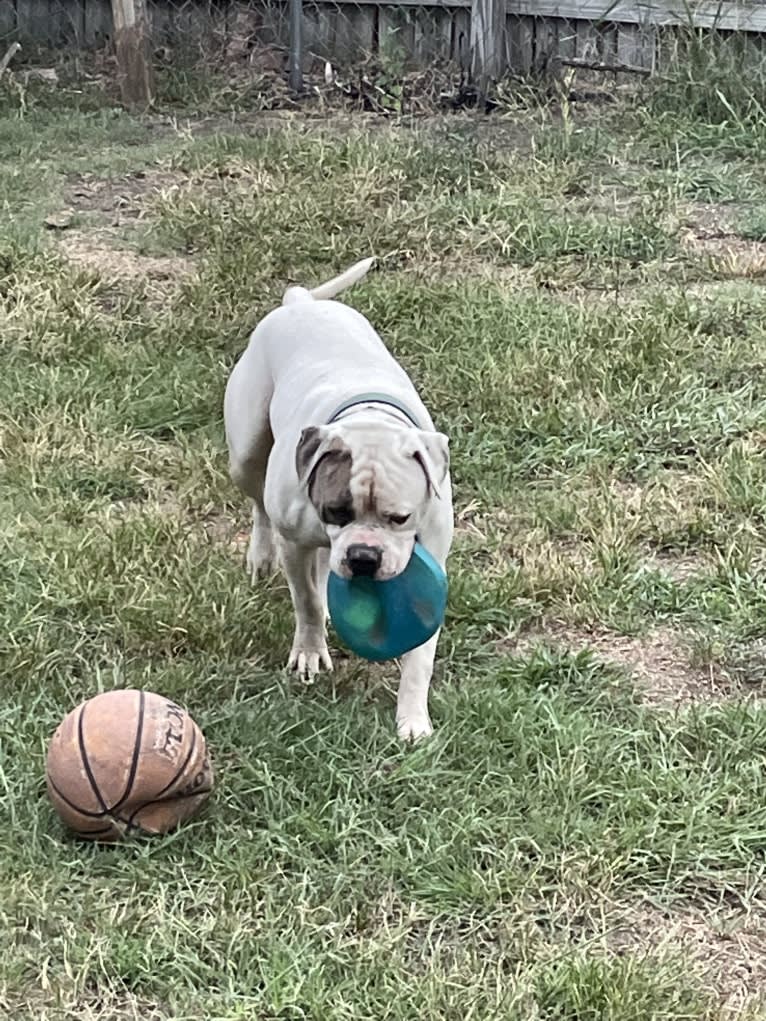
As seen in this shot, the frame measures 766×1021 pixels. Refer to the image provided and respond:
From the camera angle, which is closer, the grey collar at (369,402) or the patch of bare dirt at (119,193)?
the grey collar at (369,402)

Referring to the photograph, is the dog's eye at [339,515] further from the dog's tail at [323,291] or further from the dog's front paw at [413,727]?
the dog's tail at [323,291]

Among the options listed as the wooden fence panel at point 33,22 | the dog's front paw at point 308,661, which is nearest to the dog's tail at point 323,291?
the dog's front paw at point 308,661

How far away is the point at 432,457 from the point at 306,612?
0.67 meters

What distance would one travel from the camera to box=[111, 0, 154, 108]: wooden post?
8.61 m

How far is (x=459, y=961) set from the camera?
9.62 feet

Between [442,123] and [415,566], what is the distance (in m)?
5.51

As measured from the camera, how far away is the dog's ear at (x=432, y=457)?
3.44 meters

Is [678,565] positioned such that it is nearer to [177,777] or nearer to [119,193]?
[177,777]

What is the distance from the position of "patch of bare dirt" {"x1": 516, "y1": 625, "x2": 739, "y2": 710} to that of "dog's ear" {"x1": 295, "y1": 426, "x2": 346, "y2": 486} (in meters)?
0.97

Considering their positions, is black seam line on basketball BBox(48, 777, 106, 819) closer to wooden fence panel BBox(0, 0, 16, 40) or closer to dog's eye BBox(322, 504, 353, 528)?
dog's eye BBox(322, 504, 353, 528)

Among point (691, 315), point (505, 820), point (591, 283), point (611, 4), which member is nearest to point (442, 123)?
point (611, 4)

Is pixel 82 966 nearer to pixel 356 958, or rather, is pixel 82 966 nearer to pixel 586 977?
pixel 356 958

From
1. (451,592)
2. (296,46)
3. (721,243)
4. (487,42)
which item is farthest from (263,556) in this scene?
(296,46)

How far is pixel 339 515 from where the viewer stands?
3459 millimetres
